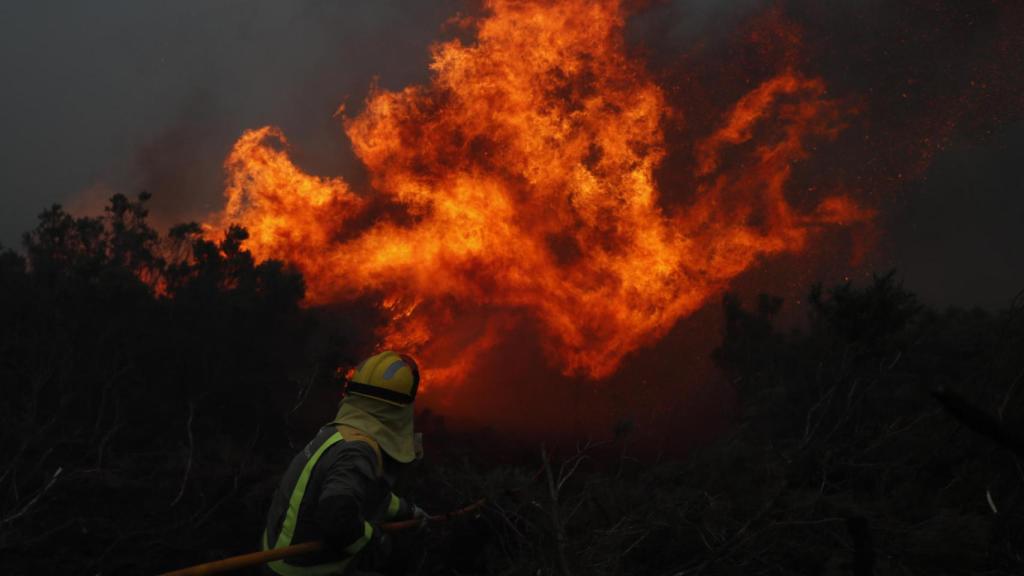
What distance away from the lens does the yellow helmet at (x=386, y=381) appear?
10.5 ft

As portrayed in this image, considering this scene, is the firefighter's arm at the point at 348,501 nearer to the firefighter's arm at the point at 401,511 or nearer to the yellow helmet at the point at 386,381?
the yellow helmet at the point at 386,381

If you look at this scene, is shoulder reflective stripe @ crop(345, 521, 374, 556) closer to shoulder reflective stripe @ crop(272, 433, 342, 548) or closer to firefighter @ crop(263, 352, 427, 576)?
firefighter @ crop(263, 352, 427, 576)

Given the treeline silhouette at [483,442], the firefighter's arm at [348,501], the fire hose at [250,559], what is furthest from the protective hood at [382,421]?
the treeline silhouette at [483,442]

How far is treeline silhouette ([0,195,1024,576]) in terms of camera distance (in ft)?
17.3

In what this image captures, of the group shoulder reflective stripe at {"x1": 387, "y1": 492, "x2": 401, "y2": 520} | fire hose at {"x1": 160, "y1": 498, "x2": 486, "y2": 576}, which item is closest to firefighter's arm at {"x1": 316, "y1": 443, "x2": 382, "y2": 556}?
fire hose at {"x1": 160, "y1": 498, "x2": 486, "y2": 576}

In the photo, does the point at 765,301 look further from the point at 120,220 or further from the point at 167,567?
the point at 120,220

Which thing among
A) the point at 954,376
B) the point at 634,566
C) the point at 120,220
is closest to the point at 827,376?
the point at 954,376

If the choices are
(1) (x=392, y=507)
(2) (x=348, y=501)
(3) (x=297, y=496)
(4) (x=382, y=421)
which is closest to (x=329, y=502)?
(2) (x=348, y=501)

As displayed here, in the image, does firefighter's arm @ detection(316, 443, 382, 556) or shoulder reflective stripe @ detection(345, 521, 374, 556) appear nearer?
firefighter's arm @ detection(316, 443, 382, 556)

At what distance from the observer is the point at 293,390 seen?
20.2 m

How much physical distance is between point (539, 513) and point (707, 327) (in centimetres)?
2983

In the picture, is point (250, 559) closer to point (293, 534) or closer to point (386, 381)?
point (293, 534)

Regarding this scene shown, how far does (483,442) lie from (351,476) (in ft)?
70.3

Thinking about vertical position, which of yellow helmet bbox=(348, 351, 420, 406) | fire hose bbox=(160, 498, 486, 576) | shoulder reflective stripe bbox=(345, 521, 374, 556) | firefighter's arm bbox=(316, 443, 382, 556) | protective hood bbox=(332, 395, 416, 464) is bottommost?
fire hose bbox=(160, 498, 486, 576)
